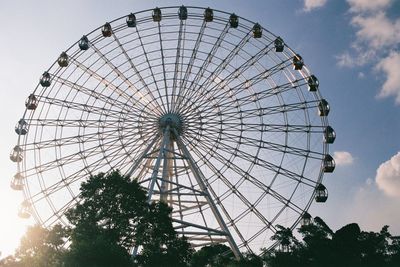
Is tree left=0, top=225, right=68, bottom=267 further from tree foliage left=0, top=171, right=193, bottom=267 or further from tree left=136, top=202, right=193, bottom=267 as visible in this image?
tree left=136, top=202, right=193, bottom=267

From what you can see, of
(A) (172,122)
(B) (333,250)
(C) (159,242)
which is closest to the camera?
(C) (159,242)

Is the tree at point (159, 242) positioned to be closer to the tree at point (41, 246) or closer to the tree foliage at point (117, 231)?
the tree foliage at point (117, 231)

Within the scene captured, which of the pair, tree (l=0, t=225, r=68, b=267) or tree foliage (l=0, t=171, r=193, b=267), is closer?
tree foliage (l=0, t=171, r=193, b=267)

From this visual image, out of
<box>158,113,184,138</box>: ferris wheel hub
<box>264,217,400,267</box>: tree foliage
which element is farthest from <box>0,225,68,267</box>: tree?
<box>264,217,400,267</box>: tree foliage

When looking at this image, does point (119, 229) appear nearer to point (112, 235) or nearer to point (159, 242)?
point (112, 235)

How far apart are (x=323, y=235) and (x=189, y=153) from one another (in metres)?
24.7

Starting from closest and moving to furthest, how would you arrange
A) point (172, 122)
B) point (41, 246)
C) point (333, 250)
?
1. point (41, 246)
2. point (172, 122)
3. point (333, 250)

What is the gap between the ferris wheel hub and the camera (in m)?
31.7

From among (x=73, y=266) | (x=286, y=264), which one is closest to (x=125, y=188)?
(x=73, y=266)

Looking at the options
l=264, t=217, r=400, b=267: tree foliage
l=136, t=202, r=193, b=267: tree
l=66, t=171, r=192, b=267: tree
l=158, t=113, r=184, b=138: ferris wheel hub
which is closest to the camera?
l=66, t=171, r=192, b=267: tree

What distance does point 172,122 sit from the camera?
31.8m

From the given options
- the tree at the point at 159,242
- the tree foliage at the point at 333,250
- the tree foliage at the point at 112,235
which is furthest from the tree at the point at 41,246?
the tree foliage at the point at 333,250

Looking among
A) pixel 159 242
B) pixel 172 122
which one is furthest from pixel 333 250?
pixel 159 242

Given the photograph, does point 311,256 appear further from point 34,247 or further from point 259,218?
point 34,247
